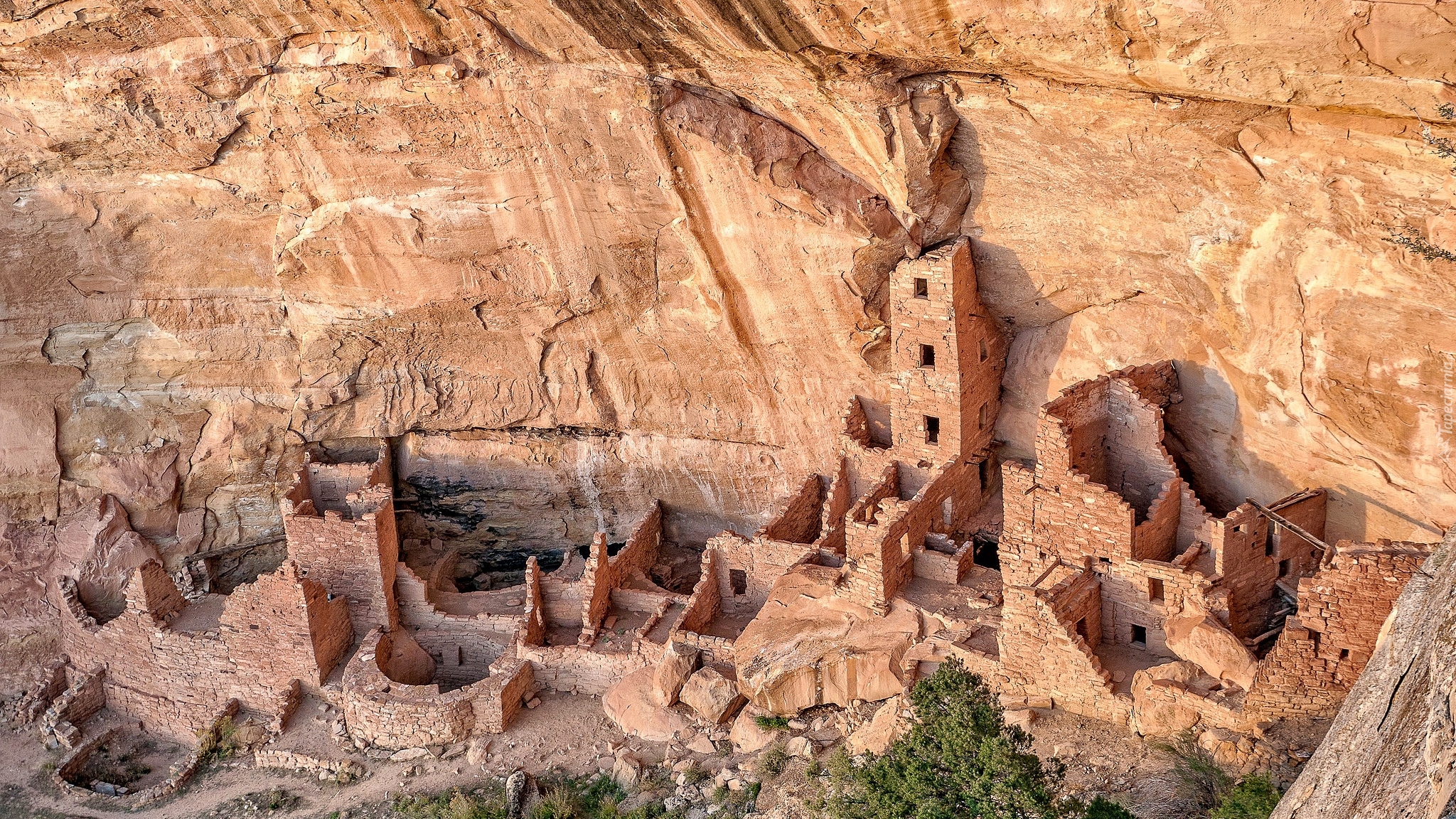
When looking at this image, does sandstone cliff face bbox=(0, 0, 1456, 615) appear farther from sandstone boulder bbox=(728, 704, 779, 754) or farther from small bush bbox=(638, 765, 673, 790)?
small bush bbox=(638, 765, 673, 790)

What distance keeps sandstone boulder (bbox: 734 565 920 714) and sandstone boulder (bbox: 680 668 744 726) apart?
0.31 metres

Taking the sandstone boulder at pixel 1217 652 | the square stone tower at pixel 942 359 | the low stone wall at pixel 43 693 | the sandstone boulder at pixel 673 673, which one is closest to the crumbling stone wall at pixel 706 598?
the sandstone boulder at pixel 673 673

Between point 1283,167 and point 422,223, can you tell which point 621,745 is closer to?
point 422,223

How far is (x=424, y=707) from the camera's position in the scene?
15.7m

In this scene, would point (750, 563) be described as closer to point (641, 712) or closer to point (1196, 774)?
point (641, 712)

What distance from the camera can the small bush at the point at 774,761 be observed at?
45.9 ft

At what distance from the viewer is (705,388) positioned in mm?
17812

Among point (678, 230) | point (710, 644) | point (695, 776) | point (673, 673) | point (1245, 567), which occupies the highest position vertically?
point (678, 230)

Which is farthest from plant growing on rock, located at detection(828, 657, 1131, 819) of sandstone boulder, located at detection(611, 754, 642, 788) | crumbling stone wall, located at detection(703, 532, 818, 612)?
crumbling stone wall, located at detection(703, 532, 818, 612)

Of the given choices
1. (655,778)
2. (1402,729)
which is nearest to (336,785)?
(655,778)

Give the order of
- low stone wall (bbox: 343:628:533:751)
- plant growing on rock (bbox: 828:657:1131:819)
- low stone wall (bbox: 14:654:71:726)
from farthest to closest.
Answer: low stone wall (bbox: 14:654:71:726), low stone wall (bbox: 343:628:533:751), plant growing on rock (bbox: 828:657:1131:819)

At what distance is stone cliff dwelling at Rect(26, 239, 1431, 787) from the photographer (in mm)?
12383

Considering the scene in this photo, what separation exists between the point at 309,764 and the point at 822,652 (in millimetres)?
6318

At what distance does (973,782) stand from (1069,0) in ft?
19.2
